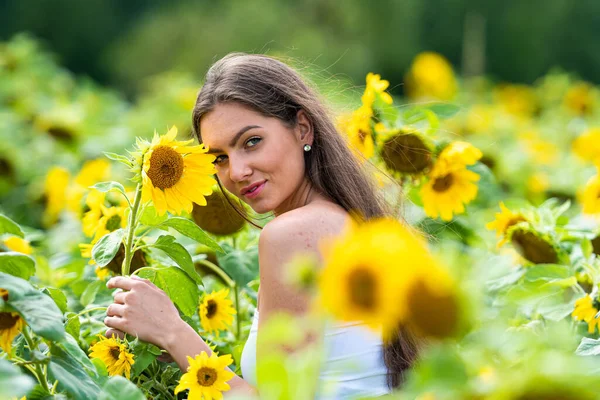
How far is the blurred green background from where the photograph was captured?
8.15 metres

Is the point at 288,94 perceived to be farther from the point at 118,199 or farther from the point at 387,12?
the point at 387,12

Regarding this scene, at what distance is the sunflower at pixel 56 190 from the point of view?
11.4 feet

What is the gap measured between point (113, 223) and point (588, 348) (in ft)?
3.34

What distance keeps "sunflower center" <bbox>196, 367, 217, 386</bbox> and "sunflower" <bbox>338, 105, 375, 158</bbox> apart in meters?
0.86

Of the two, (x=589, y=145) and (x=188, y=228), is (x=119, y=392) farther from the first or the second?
(x=589, y=145)

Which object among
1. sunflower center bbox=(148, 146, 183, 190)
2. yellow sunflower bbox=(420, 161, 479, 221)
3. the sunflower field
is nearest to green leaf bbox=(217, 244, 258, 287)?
the sunflower field

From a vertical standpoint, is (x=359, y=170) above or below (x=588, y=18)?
below

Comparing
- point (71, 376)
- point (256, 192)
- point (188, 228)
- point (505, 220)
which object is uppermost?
point (505, 220)

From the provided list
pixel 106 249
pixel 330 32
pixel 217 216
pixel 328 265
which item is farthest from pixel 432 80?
pixel 328 265

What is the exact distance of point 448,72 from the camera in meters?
7.34

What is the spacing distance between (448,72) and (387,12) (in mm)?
1923

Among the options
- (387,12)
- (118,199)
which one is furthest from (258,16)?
(118,199)

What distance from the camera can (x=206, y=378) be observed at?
1511 mm

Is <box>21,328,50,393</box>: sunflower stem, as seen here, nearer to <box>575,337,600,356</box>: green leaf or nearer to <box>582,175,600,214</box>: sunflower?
<box>575,337,600,356</box>: green leaf
